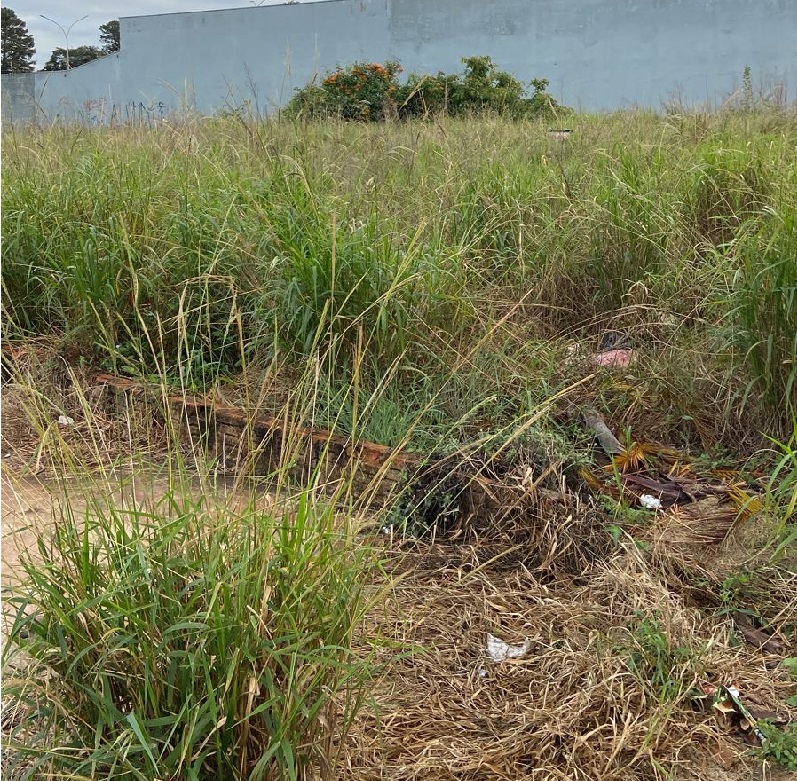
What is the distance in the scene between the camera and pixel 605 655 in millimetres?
2201

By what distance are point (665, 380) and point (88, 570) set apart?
267cm

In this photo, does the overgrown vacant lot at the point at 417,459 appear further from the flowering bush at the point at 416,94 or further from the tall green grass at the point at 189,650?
the flowering bush at the point at 416,94

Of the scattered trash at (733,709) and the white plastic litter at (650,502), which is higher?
the white plastic litter at (650,502)

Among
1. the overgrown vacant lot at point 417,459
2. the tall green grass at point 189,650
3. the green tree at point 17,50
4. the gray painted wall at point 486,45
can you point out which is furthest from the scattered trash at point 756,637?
the green tree at point 17,50

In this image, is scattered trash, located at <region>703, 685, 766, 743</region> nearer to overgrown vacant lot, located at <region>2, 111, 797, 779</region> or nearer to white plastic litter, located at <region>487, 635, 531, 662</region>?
overgrown vacant lot, located at <region>2, 111, 797, 779</region>

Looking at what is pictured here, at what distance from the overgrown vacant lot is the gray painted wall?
34.8 feet

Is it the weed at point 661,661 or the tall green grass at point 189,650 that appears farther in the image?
the weed at point 661,661

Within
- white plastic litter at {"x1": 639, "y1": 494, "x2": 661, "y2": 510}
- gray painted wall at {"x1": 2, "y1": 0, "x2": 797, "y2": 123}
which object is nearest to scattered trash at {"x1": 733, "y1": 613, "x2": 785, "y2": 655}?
white plastic litter at {"x1": 639, "y1": 494, "x2": 661, "y2": 510}

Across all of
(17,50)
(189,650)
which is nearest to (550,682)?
(189,650)

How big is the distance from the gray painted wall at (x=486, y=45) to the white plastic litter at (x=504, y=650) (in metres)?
13.4

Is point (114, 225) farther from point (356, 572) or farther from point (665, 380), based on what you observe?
point (356, 572)

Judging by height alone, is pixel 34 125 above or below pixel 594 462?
above

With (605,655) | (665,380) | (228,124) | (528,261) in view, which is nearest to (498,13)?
(228,124)

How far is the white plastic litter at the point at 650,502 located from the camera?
9.77ft
